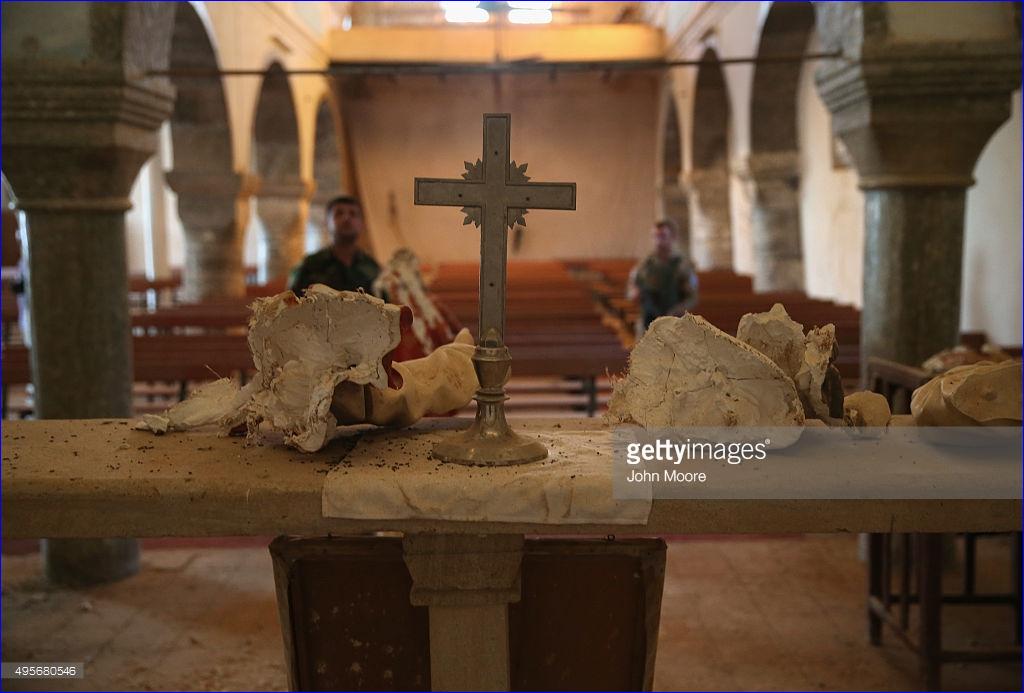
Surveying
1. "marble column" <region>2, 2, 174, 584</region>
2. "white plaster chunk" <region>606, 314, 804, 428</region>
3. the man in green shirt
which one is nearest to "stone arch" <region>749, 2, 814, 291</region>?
the man in green shirt

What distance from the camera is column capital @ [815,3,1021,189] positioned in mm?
4184

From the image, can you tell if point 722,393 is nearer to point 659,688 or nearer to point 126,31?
point 659,688

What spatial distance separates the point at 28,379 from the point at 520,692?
4230mm

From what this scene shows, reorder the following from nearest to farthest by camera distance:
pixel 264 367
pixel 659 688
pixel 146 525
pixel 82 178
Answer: pixel 146 525 → pixel 264 367 → pixel 659 688 → pixel 82 178

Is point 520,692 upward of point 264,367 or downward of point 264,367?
downward

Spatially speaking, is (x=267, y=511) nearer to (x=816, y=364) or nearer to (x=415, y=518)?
(x=415, y=518)

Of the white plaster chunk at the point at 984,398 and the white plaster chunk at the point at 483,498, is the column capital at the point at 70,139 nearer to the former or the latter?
the white plaster chunk at the point at 483,498

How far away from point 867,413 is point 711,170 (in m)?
11.0

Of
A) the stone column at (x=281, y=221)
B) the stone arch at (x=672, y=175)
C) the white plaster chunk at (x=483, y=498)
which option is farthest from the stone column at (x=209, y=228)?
the white plaster chunk at (x=483, y=498)

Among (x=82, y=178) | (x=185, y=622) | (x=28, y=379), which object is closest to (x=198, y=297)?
(x=28, y=379)

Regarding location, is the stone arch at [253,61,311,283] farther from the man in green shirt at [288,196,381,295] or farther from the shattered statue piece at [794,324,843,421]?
the shattered statue piece at [794,324,843,421]

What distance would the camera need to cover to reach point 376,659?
7.05 feet

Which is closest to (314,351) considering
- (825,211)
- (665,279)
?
(665,279)

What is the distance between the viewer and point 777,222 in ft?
32.1
